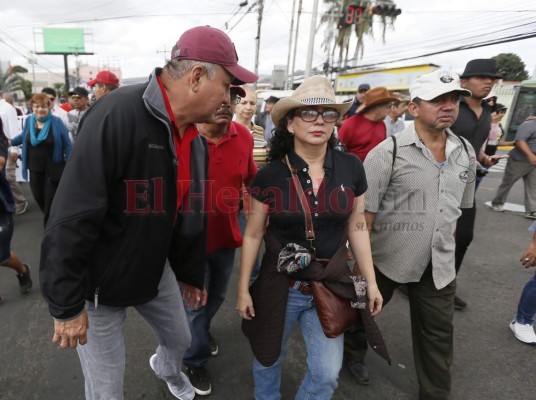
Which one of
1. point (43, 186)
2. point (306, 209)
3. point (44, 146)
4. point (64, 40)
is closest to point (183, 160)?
point (306, 209)

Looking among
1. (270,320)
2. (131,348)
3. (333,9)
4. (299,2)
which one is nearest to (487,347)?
(270,320)

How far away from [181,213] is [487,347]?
280 cm

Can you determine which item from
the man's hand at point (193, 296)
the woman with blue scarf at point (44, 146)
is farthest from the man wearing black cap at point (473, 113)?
the woman with blue scarf at point (44, 146)

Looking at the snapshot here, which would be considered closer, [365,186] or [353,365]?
[365,186]

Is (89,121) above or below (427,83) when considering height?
below

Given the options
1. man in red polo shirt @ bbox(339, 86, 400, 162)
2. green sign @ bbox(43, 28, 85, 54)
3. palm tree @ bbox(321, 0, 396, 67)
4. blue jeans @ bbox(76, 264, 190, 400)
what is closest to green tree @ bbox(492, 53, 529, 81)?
palm tree @ bbox(321, 0, 396, 67)

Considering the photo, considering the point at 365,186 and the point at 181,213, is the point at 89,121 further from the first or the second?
the point at 365,186

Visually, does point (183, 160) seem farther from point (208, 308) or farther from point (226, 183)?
point (208, 308)

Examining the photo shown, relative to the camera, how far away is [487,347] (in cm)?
291

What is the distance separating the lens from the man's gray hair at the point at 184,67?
143 cm

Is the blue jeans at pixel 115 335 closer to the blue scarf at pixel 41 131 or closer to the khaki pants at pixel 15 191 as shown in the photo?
the blue scarf at pixel 41 131

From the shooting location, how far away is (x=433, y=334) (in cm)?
221

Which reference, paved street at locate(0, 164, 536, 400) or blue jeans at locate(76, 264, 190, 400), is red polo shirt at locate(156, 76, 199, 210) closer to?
blue jeans at locate(76, 264, 190, 400)

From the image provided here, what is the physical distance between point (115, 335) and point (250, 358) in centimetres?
132
